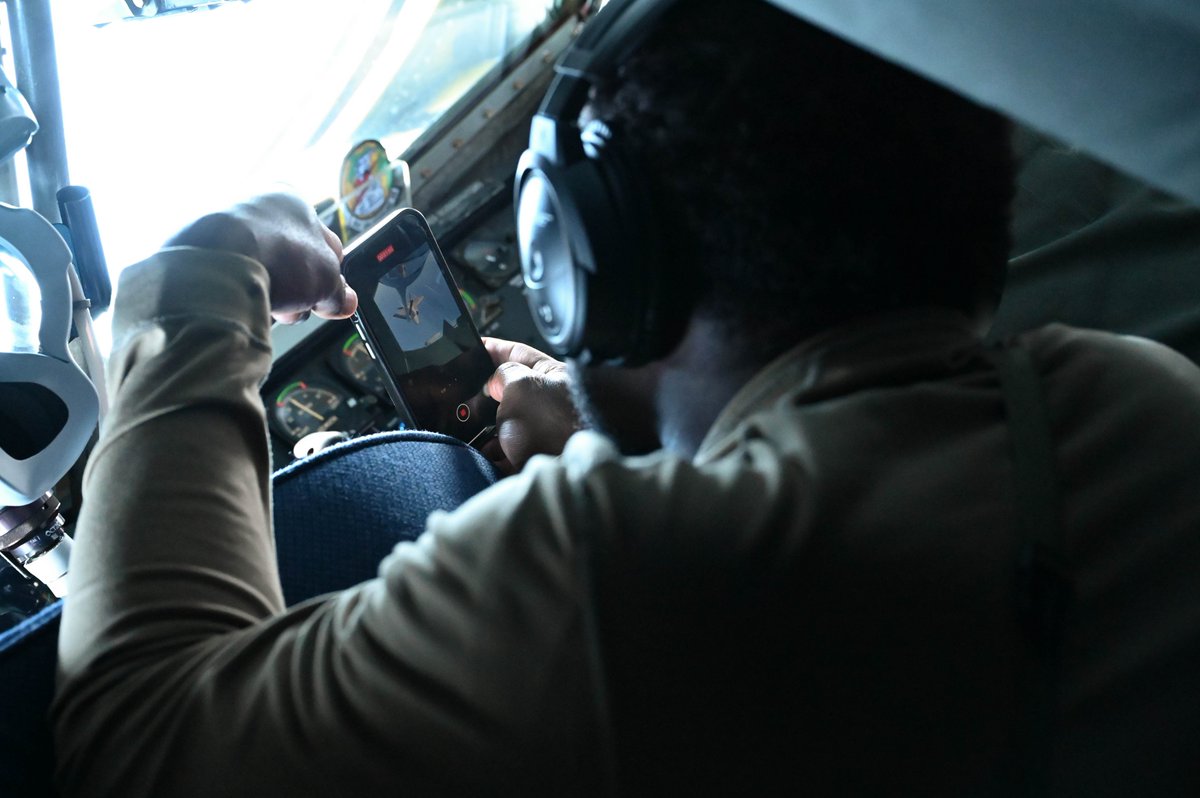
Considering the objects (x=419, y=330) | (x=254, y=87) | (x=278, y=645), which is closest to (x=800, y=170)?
(x=278, y=645)

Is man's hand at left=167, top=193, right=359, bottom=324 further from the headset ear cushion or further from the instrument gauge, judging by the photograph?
the instrument gauge

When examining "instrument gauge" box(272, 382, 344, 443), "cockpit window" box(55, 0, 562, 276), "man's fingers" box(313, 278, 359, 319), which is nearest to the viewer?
"man's fingers" box(313, 278, 359, 319)

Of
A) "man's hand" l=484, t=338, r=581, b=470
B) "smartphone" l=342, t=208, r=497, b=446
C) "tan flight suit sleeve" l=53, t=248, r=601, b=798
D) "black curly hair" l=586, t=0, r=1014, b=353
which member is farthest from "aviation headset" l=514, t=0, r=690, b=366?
"smartphone" l=342, t=208, r=497, b=446

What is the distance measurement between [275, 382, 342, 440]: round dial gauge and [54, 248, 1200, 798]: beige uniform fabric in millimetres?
835

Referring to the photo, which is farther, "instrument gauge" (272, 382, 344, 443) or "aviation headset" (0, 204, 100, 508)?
"instrument gauge" (272, 382, 344, 443)

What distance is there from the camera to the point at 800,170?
521 millimetres

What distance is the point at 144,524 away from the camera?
0.55 metres

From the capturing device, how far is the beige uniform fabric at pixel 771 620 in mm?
440

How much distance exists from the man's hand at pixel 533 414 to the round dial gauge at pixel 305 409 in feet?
1.34

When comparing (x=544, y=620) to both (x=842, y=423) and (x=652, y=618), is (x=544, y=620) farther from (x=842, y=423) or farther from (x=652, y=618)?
(x=842, y=423)

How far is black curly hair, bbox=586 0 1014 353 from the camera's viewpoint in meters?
0.52

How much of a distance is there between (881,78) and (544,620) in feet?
1.08

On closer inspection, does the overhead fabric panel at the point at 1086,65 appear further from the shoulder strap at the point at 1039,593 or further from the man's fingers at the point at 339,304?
the man's fingers at the point at 339,304

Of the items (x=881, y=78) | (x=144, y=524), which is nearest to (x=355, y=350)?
(x=144, y=524)
